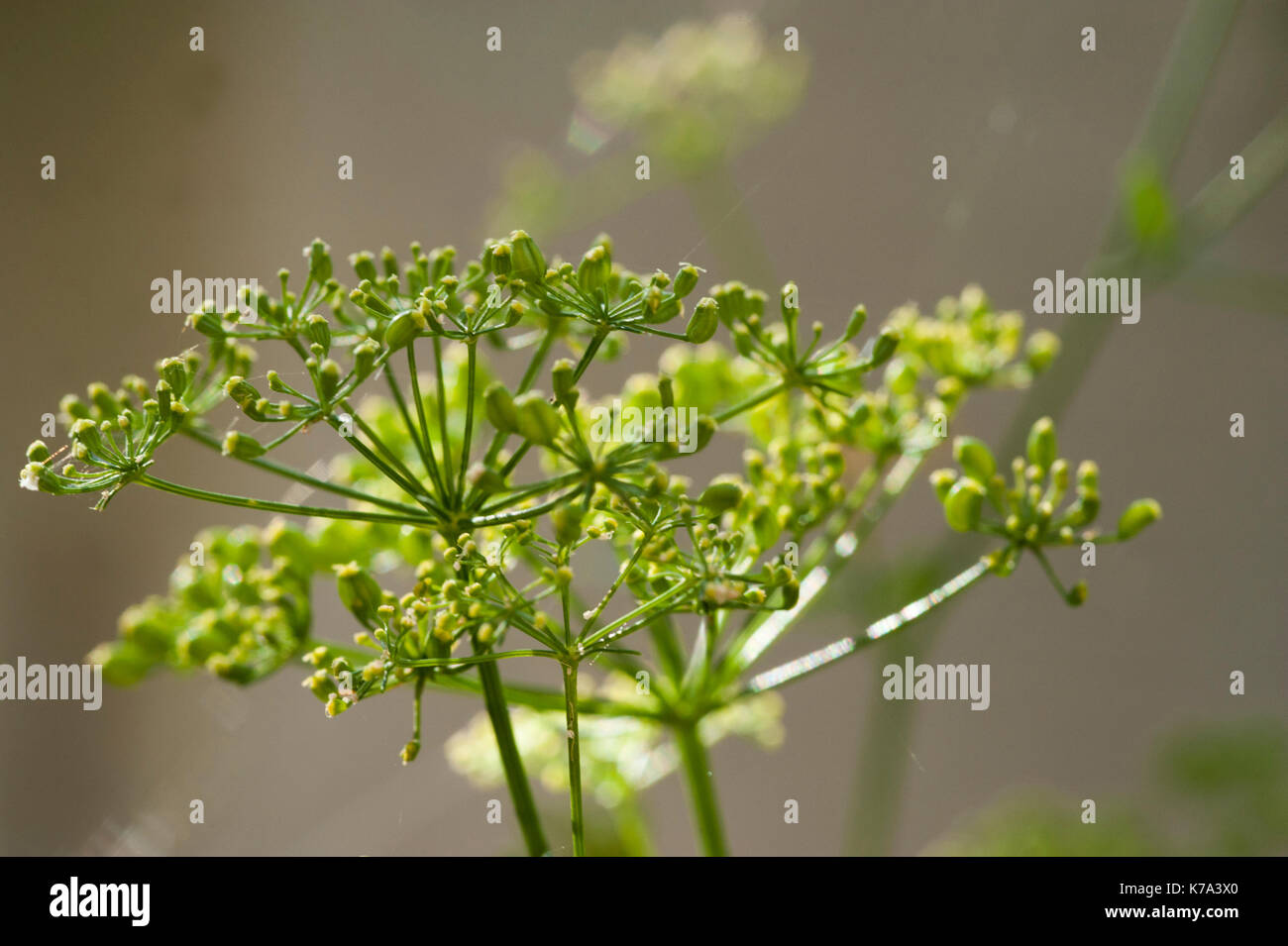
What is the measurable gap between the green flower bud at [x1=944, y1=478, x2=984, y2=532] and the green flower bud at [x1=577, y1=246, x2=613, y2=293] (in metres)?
0.25

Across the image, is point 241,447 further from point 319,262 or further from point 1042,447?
point 1042,447

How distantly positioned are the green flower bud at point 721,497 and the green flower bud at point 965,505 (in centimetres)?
19

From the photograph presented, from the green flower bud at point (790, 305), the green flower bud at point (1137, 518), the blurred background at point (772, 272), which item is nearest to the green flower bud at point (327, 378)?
the green flower bud at point (790, 305)

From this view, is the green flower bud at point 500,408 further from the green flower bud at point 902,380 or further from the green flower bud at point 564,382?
the green flower bud at point 902,380

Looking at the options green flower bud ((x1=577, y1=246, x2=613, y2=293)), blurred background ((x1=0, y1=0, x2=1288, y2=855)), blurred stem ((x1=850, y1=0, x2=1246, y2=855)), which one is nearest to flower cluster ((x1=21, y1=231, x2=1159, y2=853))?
green flower bud ((x1=577, y1=246, x2=613, y2=293))

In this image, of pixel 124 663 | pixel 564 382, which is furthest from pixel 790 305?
pixel 124 663

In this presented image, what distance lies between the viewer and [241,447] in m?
0.48

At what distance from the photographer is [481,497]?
496 mm

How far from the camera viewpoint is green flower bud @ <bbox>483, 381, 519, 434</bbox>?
427mm

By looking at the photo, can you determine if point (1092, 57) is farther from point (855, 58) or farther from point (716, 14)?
point (716, 14)

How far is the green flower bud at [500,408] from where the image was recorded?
427 millimetres

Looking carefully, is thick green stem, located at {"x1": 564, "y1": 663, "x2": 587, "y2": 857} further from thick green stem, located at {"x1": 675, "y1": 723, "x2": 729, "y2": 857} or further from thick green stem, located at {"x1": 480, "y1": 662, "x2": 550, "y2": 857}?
thick green stem, located at {"x1": 675, "y1": 723, "x2": 729, "y2": 857}
